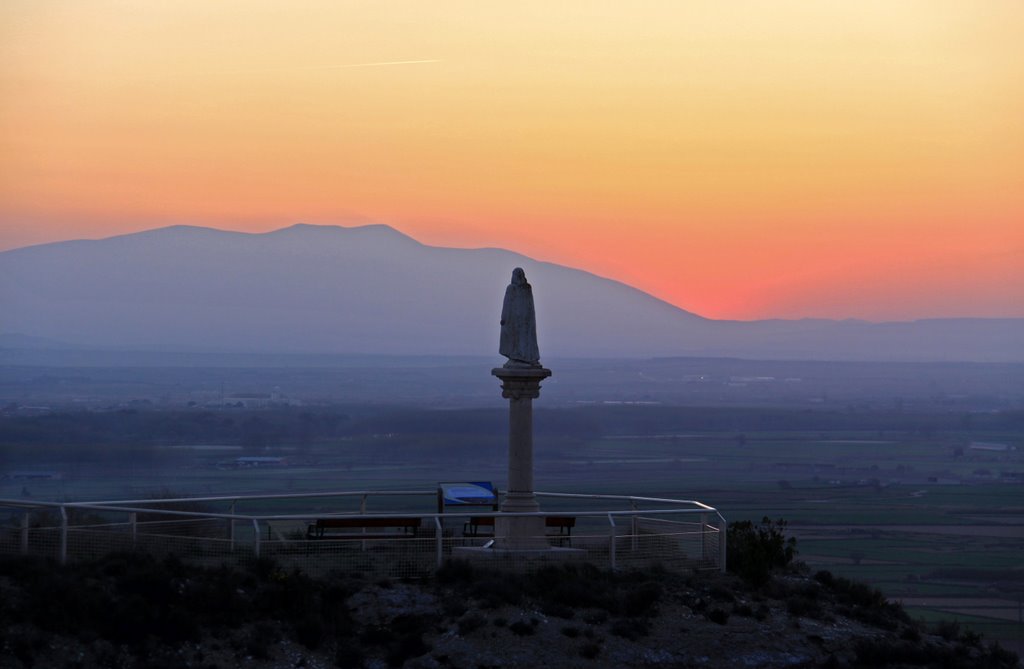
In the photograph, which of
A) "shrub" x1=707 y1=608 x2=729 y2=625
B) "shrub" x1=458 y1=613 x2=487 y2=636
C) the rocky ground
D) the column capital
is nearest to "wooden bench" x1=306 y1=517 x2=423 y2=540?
the rocky ground

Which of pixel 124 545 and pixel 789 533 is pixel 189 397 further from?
pixel 124 545

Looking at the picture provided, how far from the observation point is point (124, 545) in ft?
65.6

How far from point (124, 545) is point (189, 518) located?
2537 millimetres

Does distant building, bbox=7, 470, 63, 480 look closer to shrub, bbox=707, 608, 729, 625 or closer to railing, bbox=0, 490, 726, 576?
railing, bbox=0, 490, 726, 576

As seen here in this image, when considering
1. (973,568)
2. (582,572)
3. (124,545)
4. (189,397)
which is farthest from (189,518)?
(189,397)

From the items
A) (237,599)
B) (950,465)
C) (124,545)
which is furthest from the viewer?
(950,465)

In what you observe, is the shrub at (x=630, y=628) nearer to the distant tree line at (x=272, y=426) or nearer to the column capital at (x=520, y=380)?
the column capital at (x=520, y=380)

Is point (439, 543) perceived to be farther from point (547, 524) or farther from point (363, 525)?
point (547, 524)

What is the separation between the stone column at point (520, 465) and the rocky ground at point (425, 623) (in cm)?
137

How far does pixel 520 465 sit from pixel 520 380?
49.4 inches

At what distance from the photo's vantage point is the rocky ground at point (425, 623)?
58.1 ft

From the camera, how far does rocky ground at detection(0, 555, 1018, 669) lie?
17.7 meters

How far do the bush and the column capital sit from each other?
3834 millimetres

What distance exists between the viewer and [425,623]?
1892 cm
